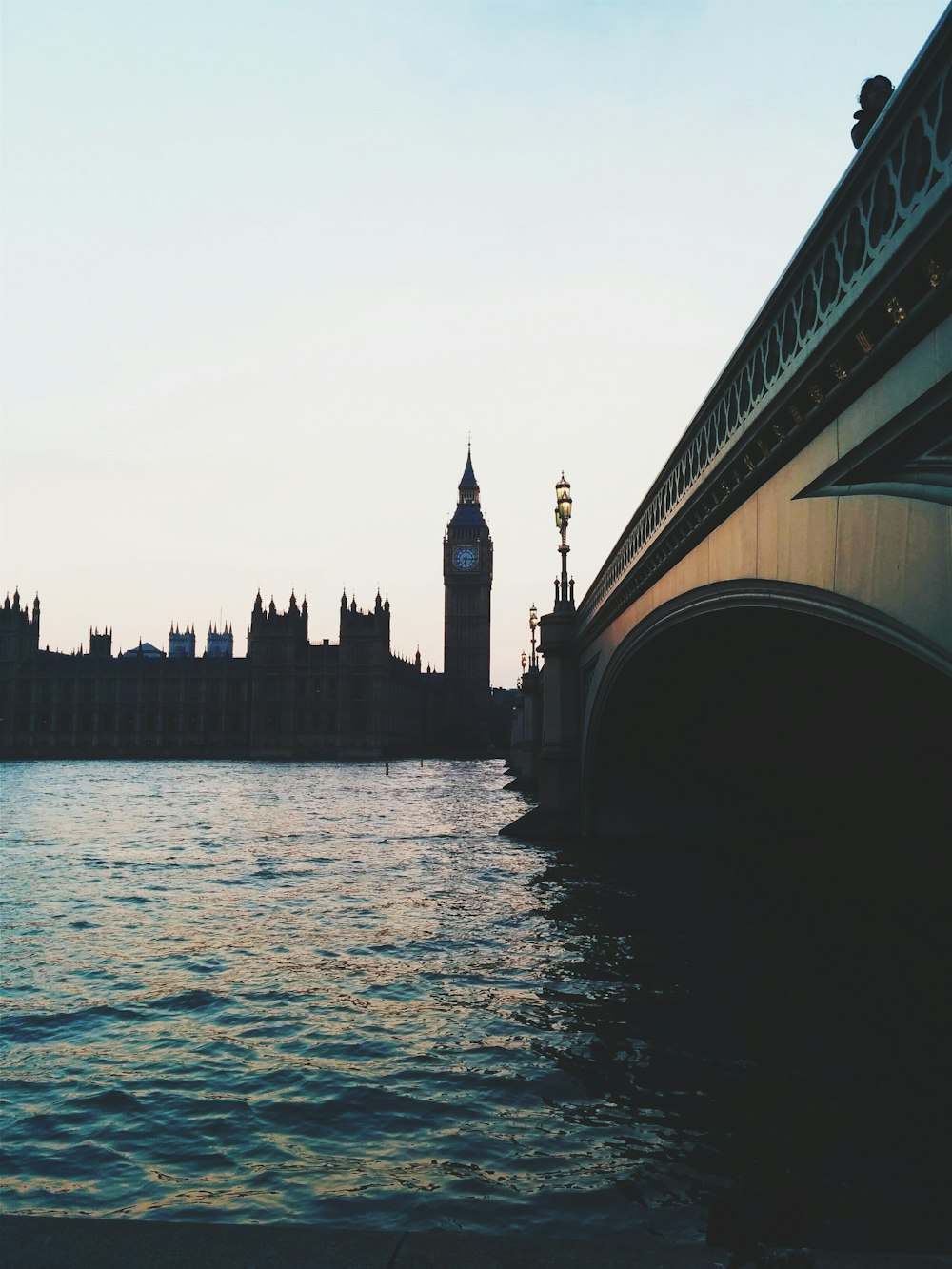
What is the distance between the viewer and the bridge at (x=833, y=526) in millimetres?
5055

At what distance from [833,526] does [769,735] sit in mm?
15630

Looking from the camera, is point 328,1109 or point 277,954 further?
point 277,954

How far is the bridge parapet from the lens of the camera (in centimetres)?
479

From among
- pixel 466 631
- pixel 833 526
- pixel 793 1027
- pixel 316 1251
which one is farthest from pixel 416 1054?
pixel 466 631

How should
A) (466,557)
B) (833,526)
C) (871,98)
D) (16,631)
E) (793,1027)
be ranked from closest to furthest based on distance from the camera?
(833,526) < (871,98) < (793,1027) < (16,631) < (466,557)

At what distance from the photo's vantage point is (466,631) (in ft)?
573

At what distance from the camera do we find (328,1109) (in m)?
8.39

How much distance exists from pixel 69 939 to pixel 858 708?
1251 centimetres

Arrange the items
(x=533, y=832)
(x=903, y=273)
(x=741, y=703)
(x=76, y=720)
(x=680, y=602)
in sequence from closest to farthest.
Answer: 1. (x=903, y=273)
2. (x=680, y=602)
3. (x=741, y=703)
4. (x=533, y=832)
5. (x=76, y=720)

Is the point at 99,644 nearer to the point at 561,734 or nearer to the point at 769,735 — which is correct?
the point at 561,734

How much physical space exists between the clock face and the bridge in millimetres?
158126

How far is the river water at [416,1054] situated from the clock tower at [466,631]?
464 ft

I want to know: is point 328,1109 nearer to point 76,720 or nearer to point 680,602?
point 680,602

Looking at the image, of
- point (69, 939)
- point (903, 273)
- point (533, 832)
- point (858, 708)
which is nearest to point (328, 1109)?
point (903, 273)
